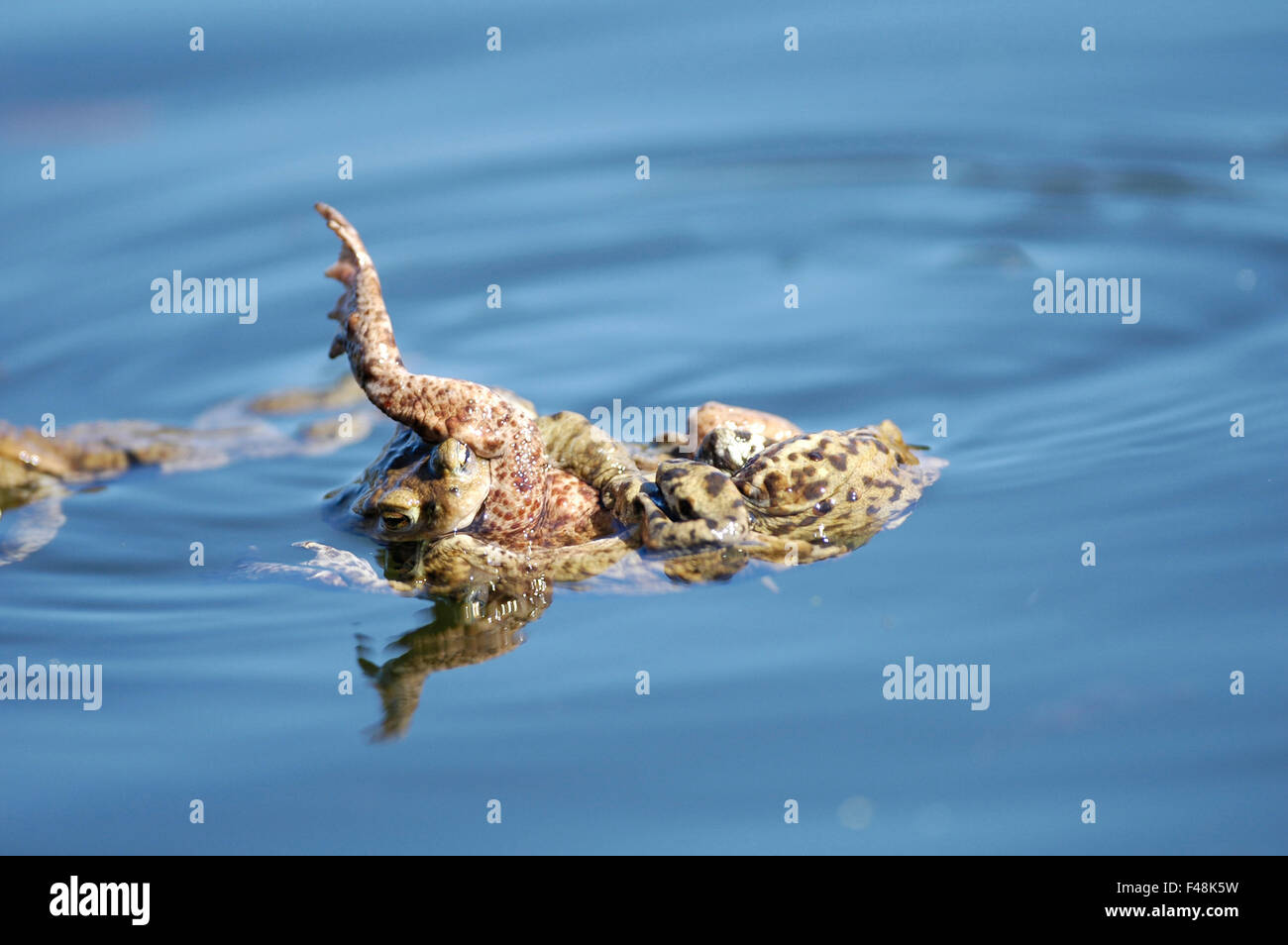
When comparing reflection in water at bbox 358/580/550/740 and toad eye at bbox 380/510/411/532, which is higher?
toad eye at bbox 380/510/411/532

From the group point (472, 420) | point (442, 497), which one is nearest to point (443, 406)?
point (472, 420)

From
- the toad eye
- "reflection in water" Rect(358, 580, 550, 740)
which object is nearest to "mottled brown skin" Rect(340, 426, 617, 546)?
the toad eye

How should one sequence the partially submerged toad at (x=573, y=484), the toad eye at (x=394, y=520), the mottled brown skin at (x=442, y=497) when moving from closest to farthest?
the partially submerged toad at (x=573, y=484)
the mottled brown skin at (x=442, y=497)
the toad eye at (x=394, y=520)

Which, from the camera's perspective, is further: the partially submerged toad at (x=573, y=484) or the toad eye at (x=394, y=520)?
the toad eye at (x=394, y=520)

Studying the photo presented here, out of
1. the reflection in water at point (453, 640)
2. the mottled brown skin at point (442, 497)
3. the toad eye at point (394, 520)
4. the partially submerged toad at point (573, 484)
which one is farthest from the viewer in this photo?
the toad eye at point (394, 520)

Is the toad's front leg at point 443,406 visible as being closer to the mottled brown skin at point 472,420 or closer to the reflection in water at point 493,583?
the mottled brown skin at point 472,420

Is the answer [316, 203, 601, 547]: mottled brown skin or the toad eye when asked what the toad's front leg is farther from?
the toad eye

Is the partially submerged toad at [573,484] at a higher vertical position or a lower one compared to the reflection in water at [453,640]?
higher

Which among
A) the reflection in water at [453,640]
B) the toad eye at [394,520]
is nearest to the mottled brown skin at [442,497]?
the toad eye at [394,520]
